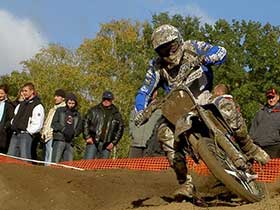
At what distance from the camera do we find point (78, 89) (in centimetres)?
5981

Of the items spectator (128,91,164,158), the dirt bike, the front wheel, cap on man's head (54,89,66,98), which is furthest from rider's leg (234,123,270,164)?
cap on man's head (54,89,66,98)

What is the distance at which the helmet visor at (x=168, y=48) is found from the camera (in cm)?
782

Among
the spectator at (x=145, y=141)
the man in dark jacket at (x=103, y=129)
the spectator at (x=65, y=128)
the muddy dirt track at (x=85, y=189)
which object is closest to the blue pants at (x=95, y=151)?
the man in dark jacket at (x=103, y=129)

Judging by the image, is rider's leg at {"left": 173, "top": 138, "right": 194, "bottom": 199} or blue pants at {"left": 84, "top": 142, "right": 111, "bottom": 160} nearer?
rider's leg at {"left": 173, "top": 138, "right": 194, "bottom": 199}

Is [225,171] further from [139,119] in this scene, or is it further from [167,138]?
[139,119]

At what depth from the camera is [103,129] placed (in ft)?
45.0

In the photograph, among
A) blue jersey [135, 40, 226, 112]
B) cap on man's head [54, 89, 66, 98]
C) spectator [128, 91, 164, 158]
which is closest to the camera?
blue jersey [135, 40, 226, 112]

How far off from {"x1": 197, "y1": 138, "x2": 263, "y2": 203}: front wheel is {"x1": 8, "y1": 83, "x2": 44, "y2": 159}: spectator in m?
6.68

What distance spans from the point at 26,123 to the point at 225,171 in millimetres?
6986

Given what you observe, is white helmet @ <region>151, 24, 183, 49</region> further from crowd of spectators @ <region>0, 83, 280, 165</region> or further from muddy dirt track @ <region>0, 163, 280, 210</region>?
crowd of spectators @ <region>0, 83, 280, 165</region>

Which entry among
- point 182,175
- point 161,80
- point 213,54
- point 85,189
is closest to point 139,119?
point 161,80

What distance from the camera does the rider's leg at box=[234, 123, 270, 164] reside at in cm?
788

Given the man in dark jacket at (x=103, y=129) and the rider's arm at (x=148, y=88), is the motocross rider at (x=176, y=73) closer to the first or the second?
the rider's arm at (x=148, y=88)

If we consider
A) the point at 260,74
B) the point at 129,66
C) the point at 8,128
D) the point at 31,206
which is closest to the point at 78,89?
the point at 129,66
